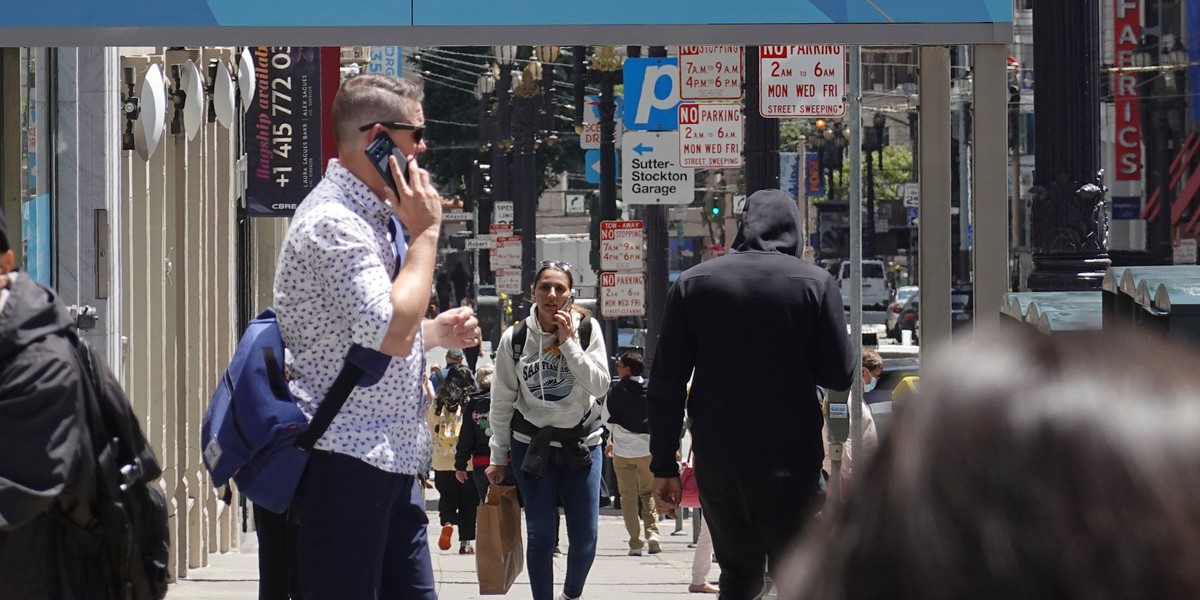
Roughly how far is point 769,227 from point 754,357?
0.58 m

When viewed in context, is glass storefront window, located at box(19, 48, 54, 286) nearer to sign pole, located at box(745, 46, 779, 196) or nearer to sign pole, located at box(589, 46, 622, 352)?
sign pole, located at box(745, 46, 779, 196)

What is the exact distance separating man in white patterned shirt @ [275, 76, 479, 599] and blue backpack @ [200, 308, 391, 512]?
43 millimetres

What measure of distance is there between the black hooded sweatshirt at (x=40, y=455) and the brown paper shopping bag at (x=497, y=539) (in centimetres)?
375

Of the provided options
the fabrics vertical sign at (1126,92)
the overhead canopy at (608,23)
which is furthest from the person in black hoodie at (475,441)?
the fabrics vertical sign at (1126,92)

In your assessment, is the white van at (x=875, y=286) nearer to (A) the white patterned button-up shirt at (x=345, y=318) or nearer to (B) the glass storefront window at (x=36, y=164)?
(B) the glass storefront window at (x=36, y=164)

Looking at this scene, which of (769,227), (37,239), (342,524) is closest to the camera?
(342,524)

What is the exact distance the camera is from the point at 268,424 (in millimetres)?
4004

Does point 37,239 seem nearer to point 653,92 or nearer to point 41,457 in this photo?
point 41,457

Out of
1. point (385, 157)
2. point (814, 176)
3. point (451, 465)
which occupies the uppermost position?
point (814, 176)

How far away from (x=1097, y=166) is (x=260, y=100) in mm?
9757

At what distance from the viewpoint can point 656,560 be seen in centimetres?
1362

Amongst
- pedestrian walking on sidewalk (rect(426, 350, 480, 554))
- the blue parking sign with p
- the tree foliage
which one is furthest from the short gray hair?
the tree foliage

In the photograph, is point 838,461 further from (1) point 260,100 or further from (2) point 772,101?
(1) point 260,100

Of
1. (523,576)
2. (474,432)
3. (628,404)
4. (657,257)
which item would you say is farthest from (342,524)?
(657,257)
